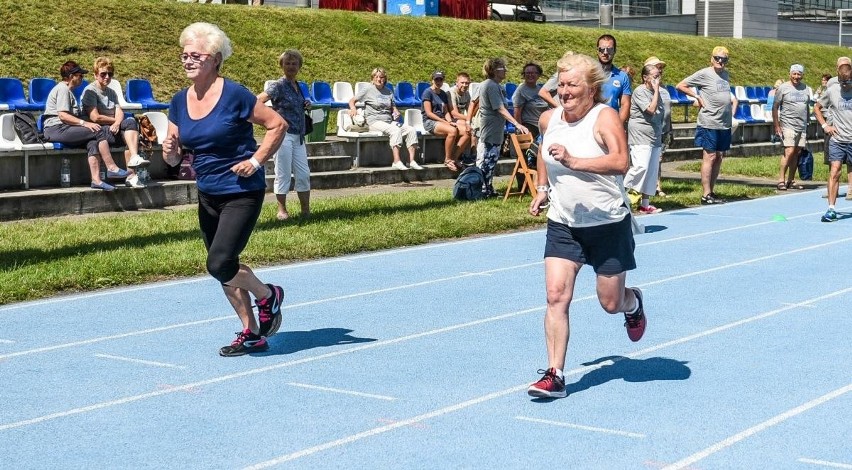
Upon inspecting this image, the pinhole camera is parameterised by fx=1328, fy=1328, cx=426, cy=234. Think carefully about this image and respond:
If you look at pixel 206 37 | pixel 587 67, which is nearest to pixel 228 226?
pixel 206 37

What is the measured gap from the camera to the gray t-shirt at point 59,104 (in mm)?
15836

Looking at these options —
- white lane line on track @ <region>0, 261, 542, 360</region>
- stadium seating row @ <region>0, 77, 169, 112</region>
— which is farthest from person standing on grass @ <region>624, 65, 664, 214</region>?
stadium seating row @ <region>0, 77, 169, 112</region>

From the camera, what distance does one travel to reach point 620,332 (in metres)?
9.05

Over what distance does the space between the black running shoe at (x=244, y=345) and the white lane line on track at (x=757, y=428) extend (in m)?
3.18

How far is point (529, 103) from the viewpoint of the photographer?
17.9 metres

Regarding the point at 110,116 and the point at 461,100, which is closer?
the point at 110,116

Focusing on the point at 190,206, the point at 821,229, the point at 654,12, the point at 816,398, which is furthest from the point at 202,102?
the point at 654,12

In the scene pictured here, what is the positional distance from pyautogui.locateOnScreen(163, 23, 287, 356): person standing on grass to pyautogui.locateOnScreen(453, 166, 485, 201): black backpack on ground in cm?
951

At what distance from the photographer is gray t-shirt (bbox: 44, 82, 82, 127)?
52.0ft

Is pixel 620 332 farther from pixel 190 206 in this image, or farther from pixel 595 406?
pixel 190 206

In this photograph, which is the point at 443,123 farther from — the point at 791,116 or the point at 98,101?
the point at 98,101

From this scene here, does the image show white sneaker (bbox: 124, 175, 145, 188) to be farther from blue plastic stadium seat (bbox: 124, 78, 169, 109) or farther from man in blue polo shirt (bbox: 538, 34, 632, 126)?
man in blue polo shirt (bbox: 538, 34, 632, 126)

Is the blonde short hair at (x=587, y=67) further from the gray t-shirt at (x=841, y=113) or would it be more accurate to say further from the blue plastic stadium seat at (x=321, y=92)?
the blue plastic stadium seat at (x=321, y=92)

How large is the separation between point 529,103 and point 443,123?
3319mm
